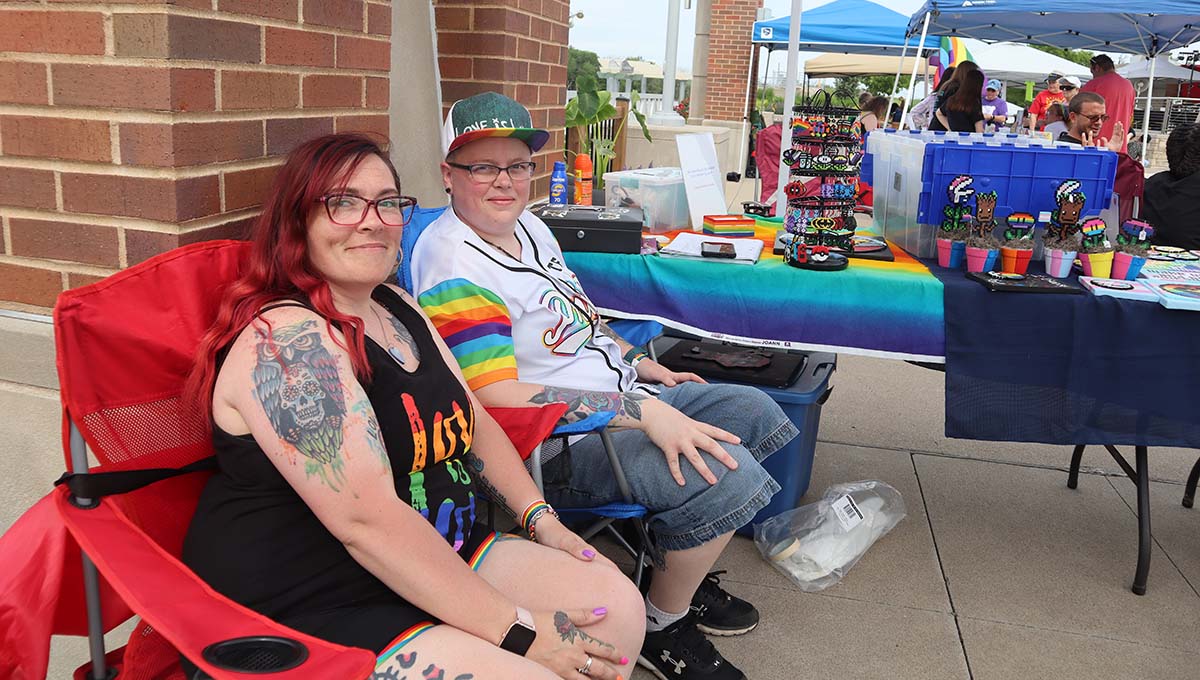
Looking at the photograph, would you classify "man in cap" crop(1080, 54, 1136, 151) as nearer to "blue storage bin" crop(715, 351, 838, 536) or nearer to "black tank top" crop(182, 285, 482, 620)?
"blue storage bin" crop(715, 351, 838, 536)

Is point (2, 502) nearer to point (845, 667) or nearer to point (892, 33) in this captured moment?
point (845, 667)

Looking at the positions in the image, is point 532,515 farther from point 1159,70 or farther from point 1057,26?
point 1159,70

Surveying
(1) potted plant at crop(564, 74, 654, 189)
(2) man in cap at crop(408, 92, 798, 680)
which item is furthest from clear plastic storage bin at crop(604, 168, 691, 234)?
(1) potted plant at crop(564, 74, 654, 189)

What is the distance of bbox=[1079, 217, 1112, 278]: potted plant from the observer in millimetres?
2855

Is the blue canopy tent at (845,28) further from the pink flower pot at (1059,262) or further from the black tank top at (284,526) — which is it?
the black tank top at (284,526)

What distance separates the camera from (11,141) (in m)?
1.82

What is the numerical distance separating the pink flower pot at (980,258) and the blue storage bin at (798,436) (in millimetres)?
579

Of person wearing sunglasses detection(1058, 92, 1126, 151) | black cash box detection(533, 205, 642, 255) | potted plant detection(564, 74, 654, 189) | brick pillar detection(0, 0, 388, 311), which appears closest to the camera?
brick pillar detection(0, 0, 388, 311)

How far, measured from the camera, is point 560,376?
7.84 ft

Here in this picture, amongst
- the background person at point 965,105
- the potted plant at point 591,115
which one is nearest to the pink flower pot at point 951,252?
the potted plant at point 591,115

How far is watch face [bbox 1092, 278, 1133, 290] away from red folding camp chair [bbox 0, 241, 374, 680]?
7.78 feet

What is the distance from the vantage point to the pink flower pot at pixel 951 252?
9.82 feet

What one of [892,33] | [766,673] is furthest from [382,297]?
[892,33]

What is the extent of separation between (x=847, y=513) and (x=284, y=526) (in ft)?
6.71
